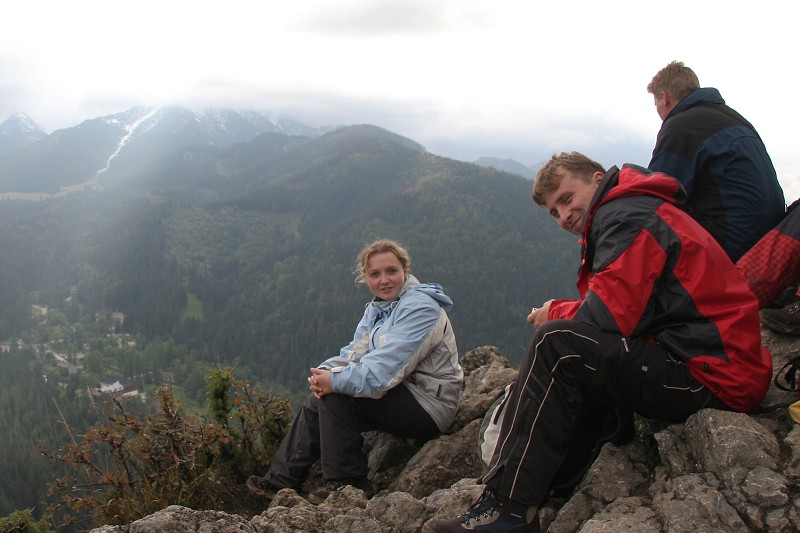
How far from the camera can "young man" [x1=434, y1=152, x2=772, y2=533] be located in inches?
125

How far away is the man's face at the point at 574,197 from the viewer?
375 centimetres

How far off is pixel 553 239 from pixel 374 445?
158 meters

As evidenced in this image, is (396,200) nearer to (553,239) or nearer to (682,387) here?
(553,239)

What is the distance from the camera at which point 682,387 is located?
3309 millimetres

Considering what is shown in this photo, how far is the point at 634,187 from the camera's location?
338 cm

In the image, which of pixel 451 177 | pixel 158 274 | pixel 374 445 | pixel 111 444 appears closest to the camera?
pixel 111 444

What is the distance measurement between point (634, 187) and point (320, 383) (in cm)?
302

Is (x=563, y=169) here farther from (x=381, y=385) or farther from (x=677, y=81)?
(x=677, y=81)

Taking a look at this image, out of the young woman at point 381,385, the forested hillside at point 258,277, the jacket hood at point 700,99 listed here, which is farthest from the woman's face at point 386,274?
the forested hillside at point 258,277

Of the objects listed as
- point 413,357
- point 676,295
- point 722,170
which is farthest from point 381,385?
point 722,170

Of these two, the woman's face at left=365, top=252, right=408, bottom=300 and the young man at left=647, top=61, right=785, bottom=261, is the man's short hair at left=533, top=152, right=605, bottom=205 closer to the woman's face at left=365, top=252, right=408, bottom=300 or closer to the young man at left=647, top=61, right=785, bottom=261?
the young man at left=647, top=61, right=785, bottom=261

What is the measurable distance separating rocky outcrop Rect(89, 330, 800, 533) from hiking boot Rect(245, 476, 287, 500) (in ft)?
2.38

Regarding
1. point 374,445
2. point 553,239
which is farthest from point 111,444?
point 553,239

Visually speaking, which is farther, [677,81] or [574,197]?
[677,81]
